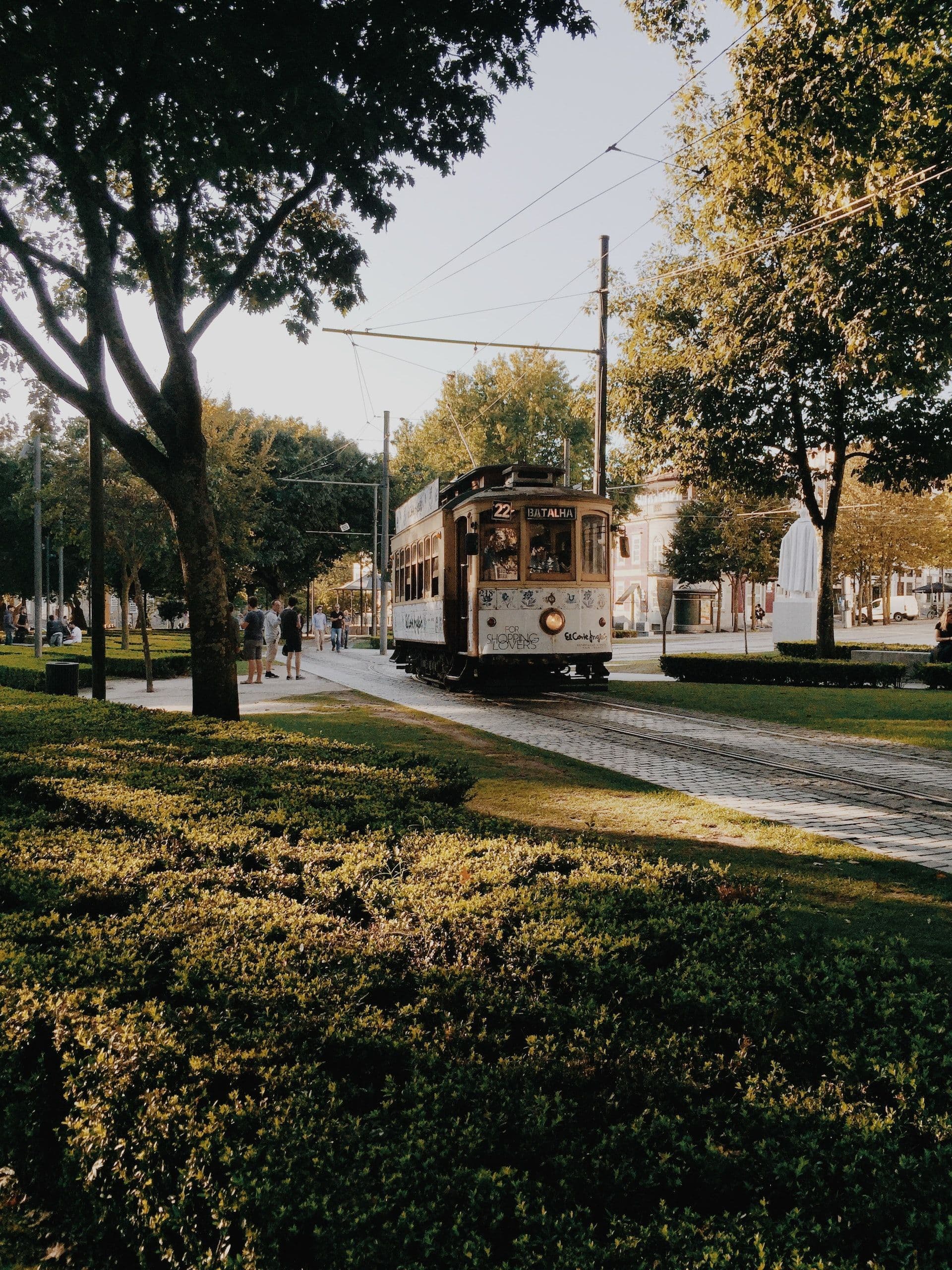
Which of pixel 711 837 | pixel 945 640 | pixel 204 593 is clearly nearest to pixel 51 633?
pixel 204 593

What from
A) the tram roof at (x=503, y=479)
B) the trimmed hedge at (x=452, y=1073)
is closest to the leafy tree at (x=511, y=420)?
Result: the tram roof at (x=503, y=479)

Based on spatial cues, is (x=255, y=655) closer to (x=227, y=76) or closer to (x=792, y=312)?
(x=792, y=312)

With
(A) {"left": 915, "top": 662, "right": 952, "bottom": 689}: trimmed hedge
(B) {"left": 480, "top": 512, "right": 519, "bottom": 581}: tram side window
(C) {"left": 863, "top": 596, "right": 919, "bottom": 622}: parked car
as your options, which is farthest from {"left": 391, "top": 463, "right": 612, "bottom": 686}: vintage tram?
(C) {"left": 863, "top": 596, "right": 919, "bottom": 622}: parked car

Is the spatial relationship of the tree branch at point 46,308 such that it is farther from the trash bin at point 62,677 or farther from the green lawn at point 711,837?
the trash bin at point 62,677

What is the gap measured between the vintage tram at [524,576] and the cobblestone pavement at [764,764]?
3.20 ft

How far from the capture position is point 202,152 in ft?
26.2

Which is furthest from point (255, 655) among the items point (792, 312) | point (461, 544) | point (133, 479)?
point (792, 312)

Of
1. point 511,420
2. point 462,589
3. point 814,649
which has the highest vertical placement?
point 511,420

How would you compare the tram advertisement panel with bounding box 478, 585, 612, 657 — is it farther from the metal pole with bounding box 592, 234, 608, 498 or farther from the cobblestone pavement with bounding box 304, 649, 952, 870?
the metal pole with bounding box 592, 234, 608, 498

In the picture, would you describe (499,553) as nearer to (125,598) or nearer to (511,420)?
(125,598)

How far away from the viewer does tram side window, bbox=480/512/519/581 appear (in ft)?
54.3

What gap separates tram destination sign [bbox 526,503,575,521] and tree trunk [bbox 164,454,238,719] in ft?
21.2

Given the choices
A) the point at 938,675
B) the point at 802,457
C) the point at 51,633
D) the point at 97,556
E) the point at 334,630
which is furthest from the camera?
the point at 334,630

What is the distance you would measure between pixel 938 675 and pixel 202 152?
1753 cm
